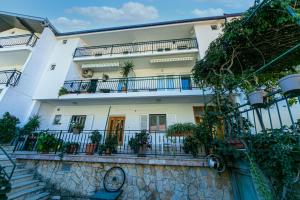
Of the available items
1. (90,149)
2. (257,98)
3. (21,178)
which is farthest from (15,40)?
(257,98)

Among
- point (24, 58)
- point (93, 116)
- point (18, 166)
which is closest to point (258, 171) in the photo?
point (18, 166)

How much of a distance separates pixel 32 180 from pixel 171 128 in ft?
20.9

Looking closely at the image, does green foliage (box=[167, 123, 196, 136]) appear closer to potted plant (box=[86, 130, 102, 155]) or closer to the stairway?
potted plant (box=[86, 130, 102, 155])

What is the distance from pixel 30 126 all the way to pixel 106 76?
585 cm

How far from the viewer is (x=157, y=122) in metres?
9.58

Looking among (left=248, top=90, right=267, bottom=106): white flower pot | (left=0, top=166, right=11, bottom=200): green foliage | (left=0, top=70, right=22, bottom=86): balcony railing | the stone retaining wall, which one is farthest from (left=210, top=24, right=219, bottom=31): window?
(left=0, top=70, right=22, bottom=86): balcony railing

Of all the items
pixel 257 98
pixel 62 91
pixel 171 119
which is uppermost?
→ pixel 62 91

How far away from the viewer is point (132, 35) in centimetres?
1201

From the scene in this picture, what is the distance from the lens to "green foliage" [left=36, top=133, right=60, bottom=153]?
6898 millimetres

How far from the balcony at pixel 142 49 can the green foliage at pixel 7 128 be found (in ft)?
18.5

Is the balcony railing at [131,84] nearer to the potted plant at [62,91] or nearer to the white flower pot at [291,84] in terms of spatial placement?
the potted plant at [62,91]

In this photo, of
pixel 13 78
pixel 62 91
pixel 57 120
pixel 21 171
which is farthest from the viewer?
pixel 57 120

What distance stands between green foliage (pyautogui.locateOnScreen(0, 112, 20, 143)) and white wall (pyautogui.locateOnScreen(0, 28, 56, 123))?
63cm

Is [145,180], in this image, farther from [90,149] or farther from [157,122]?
[157,122]
